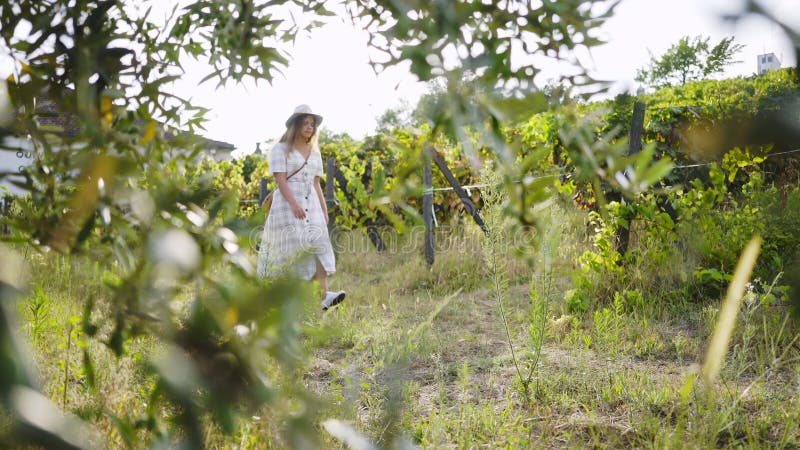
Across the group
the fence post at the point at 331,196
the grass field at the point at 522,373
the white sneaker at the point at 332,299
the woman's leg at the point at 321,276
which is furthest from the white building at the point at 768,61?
the fence post at the point at 331,196

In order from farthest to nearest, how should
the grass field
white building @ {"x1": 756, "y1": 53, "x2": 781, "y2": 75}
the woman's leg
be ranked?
1. the woman's leg
2. the grass field
3. white building @ {"x1": 756, "y1": 53, "x2": 781, "y2": 75}

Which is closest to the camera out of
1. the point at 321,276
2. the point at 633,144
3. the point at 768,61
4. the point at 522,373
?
the point at 768,61

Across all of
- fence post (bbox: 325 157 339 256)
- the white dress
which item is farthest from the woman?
fence post (bbox: 325 157 339 256)

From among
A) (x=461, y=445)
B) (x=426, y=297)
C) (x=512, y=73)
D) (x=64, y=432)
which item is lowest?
(x=426, y=297)

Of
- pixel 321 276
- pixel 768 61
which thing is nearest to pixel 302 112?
pixel 321 276

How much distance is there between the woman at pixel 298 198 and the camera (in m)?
4.77

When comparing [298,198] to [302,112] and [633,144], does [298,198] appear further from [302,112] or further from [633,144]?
[633,144]

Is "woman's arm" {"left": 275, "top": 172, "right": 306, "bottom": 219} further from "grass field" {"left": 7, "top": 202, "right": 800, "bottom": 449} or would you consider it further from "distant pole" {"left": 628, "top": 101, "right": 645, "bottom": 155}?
"distant pole" {"left": 628, "top": 101, "right": 645, "bottom": 155}

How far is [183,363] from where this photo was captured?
1.43 ft

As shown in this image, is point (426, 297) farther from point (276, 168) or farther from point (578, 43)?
point (578, 43)

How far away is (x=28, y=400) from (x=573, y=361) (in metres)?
2.94

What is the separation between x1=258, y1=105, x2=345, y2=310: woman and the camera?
4.77 meters

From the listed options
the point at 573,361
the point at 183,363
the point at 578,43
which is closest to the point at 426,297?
the point at 573,361

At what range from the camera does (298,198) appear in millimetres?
4961
